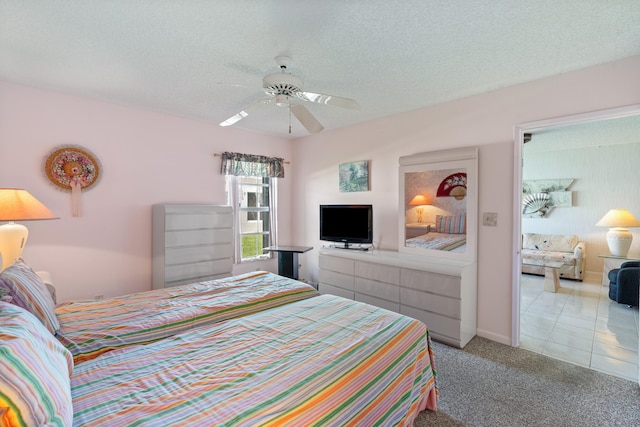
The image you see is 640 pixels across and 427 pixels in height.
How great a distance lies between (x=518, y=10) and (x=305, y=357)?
2.24 meters

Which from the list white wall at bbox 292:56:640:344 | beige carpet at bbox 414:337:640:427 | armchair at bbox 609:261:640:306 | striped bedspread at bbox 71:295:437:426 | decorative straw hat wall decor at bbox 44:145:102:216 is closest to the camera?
striped bedspread at bbox 71:295:437:426

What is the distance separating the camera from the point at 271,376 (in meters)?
1.28

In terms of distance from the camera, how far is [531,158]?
5.92m

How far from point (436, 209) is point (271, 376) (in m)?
2.59

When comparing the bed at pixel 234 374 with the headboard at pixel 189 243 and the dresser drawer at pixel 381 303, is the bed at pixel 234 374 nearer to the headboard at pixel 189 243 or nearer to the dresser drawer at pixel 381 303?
the dresser drawer at pixel 381 303

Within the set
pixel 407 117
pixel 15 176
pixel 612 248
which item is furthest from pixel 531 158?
pixel 15 176

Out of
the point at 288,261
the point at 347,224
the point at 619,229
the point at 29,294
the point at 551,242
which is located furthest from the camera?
the point at 551,242

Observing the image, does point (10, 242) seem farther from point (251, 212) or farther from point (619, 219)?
point (619, 219)

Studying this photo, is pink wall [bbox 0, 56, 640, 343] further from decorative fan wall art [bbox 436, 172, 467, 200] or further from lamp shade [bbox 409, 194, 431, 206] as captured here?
lamp shade [bbox 409, 194, 431, 206]

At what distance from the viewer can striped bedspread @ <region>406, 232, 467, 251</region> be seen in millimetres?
3092

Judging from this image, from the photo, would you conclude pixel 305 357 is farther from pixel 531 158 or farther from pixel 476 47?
pixel 531 158

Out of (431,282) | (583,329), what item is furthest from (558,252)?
(431,282)

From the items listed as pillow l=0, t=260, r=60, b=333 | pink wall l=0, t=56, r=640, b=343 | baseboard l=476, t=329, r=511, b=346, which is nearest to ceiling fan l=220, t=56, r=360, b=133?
pink wall l=0, t=56, r=640, b=343

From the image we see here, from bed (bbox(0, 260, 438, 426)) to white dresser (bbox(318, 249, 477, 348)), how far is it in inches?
39.4
